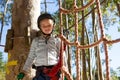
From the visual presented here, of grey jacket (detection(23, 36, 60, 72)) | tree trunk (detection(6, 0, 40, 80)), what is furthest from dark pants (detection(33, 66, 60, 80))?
tree trunk (detection(6, 0, 40, 80))

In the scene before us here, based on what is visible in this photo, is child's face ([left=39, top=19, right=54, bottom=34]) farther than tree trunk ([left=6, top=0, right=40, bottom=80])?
No

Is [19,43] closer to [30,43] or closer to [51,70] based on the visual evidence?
[30,43]

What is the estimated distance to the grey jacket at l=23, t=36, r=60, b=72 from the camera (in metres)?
2.33

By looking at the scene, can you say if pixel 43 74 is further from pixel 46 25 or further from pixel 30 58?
pixel 46 25

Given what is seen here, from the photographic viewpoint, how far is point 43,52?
2.37m

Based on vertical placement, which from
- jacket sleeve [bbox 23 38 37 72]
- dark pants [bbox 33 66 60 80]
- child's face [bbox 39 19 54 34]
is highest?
child's face [bbox 39 19 54 34]

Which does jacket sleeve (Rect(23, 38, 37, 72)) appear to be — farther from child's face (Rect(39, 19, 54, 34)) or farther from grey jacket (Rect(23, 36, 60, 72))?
child's face (Rect(39, 19, 54, 34))

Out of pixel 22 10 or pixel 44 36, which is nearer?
pixel 44 36

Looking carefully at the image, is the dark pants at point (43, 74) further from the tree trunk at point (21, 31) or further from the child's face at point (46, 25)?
the child's face at point (46, 25)

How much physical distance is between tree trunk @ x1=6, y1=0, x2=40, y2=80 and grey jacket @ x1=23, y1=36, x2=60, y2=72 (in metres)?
0.15

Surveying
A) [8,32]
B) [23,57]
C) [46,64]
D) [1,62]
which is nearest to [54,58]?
[46,64]

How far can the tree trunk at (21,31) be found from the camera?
8.12 ft

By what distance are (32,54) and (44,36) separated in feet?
0.61

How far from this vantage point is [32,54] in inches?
91.6
